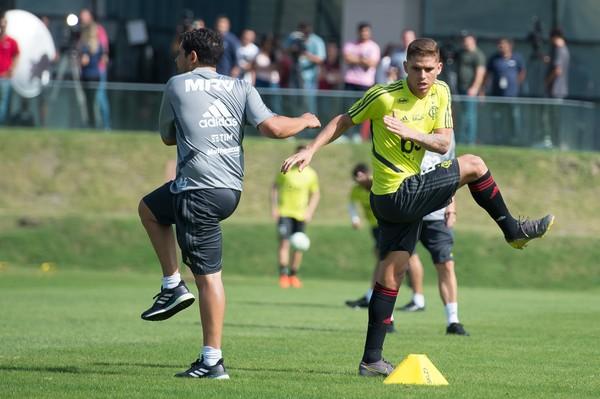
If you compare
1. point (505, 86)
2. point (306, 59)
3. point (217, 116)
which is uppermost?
point (217, 116)

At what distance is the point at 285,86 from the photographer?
92.3ft

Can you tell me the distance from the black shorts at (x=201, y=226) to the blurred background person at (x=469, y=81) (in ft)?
59.2

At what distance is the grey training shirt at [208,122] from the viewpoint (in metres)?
8.62

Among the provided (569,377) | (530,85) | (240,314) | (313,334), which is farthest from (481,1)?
(569,377)

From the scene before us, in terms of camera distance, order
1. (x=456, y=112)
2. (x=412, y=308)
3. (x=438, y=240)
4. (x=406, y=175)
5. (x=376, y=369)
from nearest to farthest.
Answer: (x=376, y=369) < (x=406, y=175) < (x=438, y=240) < (x=412, y=308) < (x=456, y=112)

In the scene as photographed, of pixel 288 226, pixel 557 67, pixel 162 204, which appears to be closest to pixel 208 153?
pixel 162 204

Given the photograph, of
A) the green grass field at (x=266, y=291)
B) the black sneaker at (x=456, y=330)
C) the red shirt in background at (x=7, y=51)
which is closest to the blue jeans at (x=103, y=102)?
the green grass field at (x=266, y=291)

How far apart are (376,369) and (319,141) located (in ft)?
5.29

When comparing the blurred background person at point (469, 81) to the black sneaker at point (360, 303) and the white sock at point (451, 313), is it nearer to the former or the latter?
A: the black sneaker at point (360, 303)

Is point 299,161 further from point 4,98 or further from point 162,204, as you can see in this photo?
point 4,98

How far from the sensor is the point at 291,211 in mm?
22562

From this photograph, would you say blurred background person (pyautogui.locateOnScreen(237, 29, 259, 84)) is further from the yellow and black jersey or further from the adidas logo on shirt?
the adidas logo on shirt

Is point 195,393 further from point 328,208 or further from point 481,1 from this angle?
point 481,1

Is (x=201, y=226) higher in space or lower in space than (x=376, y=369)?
higher
